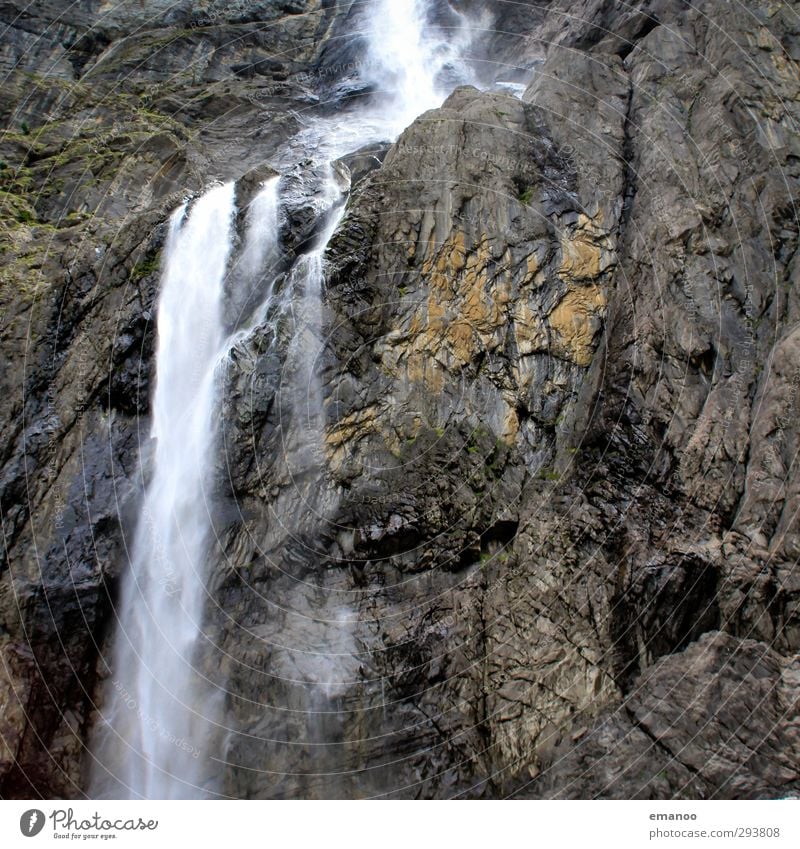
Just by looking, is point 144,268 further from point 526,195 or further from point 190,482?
point 526,195

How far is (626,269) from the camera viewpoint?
1326 centimetres

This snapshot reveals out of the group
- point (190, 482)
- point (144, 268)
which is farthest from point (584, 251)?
point (144, 268)

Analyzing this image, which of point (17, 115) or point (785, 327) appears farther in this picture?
point (17, 115)

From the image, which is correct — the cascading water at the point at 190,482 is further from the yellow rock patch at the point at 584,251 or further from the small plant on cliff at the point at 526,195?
the yellow rock patch at the point at 584,251

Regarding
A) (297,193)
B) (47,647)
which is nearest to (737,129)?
(297,193)

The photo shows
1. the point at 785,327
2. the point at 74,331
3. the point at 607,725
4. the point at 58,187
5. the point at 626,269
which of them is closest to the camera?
the point at 607,725

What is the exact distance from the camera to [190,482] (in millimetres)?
13656

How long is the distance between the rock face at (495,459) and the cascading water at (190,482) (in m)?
0.29

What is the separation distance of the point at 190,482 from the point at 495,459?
20.9ft

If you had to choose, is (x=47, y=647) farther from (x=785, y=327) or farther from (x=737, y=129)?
(x=737, y=129)

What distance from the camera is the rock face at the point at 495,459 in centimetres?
1035

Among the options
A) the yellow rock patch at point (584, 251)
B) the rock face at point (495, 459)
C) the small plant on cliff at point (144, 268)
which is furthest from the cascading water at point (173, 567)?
the yellow rock patch at point (584, 251)

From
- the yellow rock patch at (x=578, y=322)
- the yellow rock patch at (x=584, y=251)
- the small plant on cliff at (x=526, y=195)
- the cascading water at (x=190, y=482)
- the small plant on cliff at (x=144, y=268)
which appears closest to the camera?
the cascading water at (x=190, y=482)

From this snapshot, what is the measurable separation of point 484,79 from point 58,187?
15403 mm
